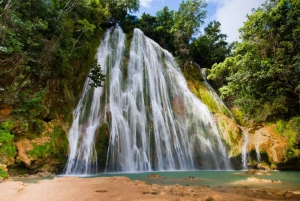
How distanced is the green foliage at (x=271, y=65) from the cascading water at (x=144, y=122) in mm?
3220

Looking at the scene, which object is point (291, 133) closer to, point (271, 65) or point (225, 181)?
point (271, 65)

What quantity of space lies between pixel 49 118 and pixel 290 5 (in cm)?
1602

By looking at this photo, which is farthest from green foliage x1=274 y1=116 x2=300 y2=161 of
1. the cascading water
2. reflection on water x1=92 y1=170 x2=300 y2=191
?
the cascading water

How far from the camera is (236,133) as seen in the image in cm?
1303

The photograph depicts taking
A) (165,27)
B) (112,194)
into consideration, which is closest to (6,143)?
(112,194)

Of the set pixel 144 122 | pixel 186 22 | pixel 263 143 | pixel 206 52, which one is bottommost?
pixel 263 143

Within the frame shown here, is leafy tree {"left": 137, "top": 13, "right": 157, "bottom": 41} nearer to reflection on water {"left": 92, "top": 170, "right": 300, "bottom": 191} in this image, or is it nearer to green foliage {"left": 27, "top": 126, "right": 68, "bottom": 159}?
green foliage {"left": 27, "top": 126, "right": 68, "bottom": 159}

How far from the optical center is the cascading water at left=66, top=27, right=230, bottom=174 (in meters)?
10.8

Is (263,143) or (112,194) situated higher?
(263,143)

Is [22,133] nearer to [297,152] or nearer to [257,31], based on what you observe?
[297,152]

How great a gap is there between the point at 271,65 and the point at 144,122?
8705 millimetres

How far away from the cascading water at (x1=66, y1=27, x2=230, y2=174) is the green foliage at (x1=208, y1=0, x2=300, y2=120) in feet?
10.6

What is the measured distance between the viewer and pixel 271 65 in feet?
40.1

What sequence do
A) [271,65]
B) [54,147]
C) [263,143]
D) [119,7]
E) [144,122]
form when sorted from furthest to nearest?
1. [119,7]
2. [144,122]
3. [271,65]
4. [263,143]
5. [54,147]
